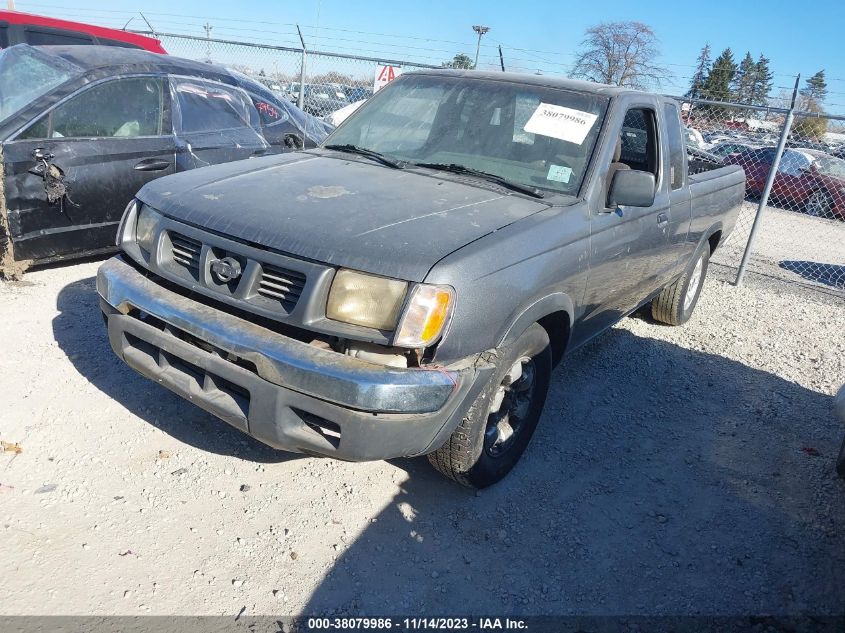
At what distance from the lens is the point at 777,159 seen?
24.1 feet

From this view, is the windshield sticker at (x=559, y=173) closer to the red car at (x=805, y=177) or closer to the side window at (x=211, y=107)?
the side window at (x=211, y=107)

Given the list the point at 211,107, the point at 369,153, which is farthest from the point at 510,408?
the point at 211,107

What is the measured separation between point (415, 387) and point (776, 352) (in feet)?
14.9

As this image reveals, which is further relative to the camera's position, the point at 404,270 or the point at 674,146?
the point at 674,146

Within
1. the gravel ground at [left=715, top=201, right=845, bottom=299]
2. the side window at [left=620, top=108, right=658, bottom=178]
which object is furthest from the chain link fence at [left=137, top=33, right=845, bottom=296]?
the side window at [left=620, top=108, right=658, bottom=178]

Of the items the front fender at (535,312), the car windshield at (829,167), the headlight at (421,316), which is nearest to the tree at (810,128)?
the car windshield at (829,167)

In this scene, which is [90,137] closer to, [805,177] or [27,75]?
[27,75]

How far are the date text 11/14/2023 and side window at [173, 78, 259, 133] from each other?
4.35m

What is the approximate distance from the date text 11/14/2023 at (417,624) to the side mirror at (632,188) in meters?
2.08

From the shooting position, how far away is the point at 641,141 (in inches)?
171

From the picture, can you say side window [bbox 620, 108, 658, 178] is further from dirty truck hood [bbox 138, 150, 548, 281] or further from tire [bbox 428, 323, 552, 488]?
tire [bbox 428, 323, 552, 488]

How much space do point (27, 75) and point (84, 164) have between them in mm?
1013

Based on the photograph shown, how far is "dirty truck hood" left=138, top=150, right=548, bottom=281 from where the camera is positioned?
2520mm

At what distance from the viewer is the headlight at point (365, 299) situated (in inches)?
97.3
